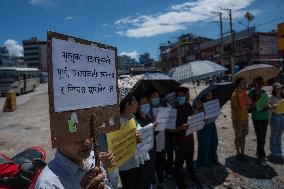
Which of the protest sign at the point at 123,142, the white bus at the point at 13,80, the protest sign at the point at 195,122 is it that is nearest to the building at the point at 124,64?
the white bus at the point at 13,80

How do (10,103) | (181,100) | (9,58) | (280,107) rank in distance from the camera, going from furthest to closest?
(9,58)
(10,103)
(280,107)
(181,100)

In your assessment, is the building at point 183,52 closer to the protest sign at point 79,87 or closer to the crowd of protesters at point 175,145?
the crowd of protesters at point 175,145

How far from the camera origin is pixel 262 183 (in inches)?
257

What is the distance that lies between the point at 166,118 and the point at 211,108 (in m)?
1.60

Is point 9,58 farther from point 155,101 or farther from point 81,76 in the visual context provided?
point 81,76

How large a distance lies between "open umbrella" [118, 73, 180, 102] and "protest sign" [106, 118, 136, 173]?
1.53ft

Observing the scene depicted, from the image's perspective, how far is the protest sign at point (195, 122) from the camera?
649cm

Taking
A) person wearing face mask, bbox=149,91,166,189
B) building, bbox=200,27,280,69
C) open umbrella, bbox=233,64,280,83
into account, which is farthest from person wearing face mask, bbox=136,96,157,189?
building, bbox=200,27,280,69

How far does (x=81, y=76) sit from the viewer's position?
218 cm

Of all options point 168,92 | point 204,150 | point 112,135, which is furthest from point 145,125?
point 204,150

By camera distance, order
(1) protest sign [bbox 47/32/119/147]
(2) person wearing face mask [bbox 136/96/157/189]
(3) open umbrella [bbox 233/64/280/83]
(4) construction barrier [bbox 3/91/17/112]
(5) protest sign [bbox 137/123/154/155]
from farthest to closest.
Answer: (4) construction barrier [bbox 3/91/17/112] < (3) open umbrella [bbox 233/64/280/83] < (2) person wearing face mask [bbox 136/96/157/189] < (5) protest sign [bbox 137/123/154/155] < (1) protest sign [bbox 47/32/119/147]

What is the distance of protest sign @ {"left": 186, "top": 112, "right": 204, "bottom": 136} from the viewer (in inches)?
255

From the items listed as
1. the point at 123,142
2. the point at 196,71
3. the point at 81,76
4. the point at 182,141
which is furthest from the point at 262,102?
the point at 81,76

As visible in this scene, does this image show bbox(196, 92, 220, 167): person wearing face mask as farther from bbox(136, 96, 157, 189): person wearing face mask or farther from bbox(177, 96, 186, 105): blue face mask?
bbox(136, 96, 157, 189): person wearing face mask
